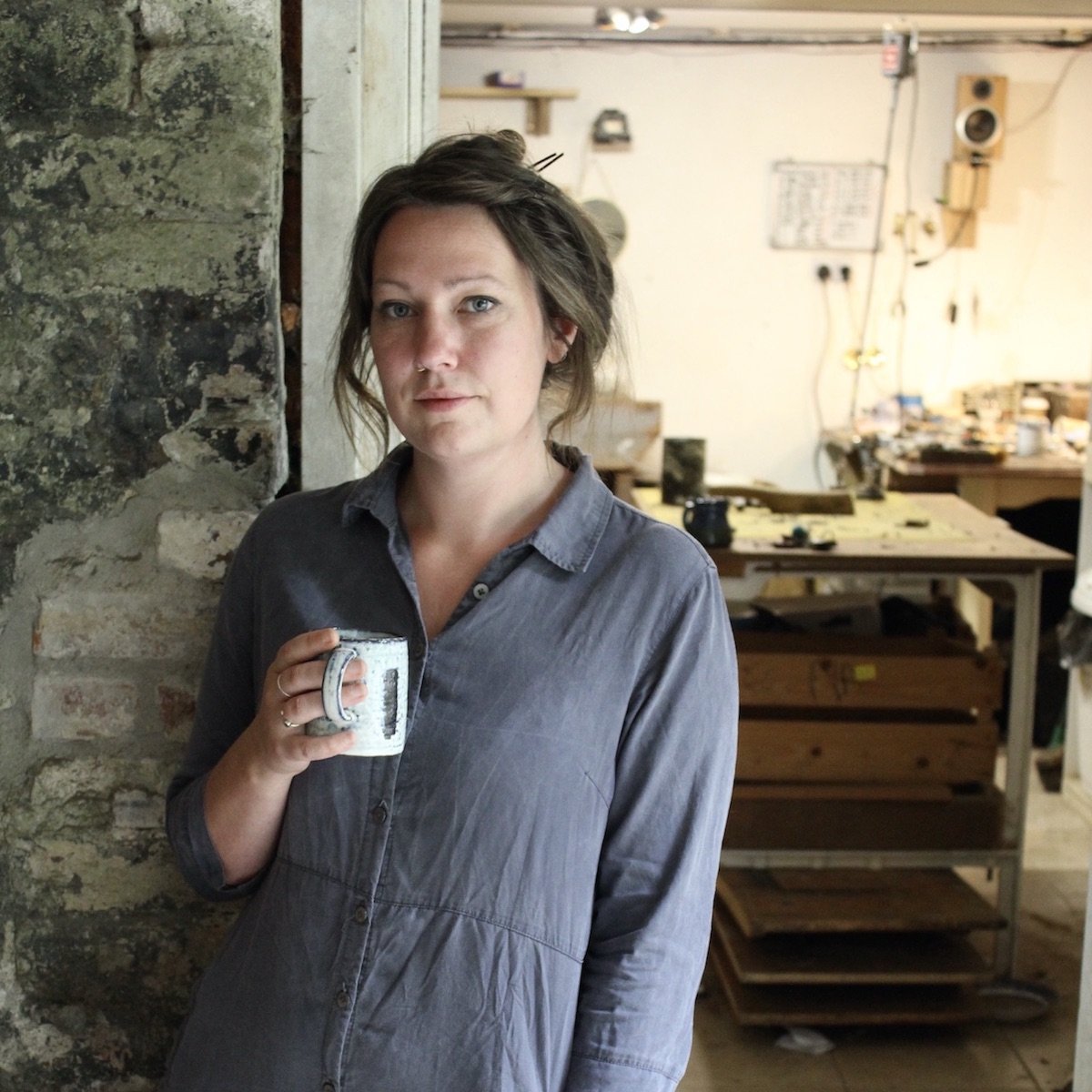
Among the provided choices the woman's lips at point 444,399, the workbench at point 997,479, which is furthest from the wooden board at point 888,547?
the woman's lips at point 444,399

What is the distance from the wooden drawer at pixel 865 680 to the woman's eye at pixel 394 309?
2.06m

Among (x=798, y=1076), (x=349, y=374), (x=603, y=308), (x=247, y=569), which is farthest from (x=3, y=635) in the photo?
(x=798, y=1076)

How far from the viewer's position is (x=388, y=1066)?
1.29 m

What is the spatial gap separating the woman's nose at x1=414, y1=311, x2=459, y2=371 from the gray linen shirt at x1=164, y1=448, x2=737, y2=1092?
0.61 feet

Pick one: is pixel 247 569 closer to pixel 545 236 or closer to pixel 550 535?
pixel 550 535

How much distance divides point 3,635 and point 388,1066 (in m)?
0.74

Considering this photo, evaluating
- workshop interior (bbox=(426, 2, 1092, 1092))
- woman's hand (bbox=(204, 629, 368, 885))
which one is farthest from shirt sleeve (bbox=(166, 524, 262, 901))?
workshop interior (bbox=(426, 2, 1092, 1092))

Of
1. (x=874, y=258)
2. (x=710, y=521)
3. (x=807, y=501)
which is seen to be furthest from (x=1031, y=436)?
(x=710, y=521)

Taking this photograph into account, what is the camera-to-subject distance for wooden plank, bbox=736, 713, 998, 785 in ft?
10.9

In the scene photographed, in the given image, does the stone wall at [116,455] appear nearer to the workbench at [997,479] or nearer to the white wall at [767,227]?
the workbench at [997,479]

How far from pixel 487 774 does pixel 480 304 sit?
17.5 inches

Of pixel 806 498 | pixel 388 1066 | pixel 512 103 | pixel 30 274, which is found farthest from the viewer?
pixel 512 103

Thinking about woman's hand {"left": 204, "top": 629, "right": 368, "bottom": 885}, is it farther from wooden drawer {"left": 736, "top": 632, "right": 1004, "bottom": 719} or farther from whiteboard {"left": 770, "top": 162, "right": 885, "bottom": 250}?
whiteboard {"left": 770, "top": 162, "right": 885, "bottom": 250}

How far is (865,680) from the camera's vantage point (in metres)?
3.31
